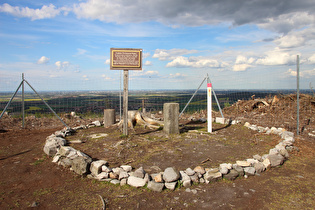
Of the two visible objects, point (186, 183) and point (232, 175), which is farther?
point (232, 175)

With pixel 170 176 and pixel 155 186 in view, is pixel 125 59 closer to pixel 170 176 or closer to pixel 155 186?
pixel 170 176

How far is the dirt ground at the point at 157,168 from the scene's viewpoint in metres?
3.90

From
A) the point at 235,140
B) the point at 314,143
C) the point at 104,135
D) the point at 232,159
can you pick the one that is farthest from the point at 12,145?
the point at 314,143

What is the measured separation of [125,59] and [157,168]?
4689mm

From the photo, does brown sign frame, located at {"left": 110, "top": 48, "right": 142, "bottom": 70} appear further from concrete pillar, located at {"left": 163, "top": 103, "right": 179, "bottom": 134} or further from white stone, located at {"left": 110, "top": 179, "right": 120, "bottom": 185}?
white stone, located at {"left": 110, "top": 179, "right": 120, "bottom": 185}

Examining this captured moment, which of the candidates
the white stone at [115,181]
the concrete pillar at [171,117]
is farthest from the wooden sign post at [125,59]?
the white stone at [115,181]

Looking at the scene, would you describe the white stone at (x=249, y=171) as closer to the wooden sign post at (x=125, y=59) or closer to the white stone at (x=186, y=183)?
the white stone at (x=186, y=183)

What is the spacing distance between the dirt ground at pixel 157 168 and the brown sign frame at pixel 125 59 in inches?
114

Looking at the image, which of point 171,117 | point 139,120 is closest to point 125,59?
point 171,117

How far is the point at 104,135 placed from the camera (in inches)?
350

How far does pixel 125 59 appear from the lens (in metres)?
8.13

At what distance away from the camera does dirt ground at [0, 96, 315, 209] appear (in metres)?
3.90

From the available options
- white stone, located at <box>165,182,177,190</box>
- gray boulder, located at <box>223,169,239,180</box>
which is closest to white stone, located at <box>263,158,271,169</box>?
gray boulder, located at <box>223,169,239,180</box>

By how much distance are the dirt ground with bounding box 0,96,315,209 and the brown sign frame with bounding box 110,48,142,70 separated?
2.90m
